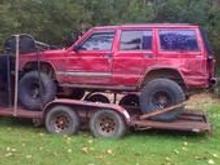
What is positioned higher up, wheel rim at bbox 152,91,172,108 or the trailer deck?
wheel rim at bbox 152,91,172,108

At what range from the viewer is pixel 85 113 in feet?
36.1

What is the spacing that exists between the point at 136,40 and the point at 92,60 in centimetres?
91

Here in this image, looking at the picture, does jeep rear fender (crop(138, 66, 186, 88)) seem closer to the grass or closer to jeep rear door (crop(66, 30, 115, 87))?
jeep rear door (crop(66, 30, 115, 87))

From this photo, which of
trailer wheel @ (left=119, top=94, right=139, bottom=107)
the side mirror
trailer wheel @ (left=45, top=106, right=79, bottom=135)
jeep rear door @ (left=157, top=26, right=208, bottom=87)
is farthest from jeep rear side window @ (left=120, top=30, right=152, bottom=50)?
trailer wheel @ (left=45, top=106, right=79, bottom=135)

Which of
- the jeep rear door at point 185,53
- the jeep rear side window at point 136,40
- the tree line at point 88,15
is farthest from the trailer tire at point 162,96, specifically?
the tree line at point 88,15

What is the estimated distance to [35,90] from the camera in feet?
37.9

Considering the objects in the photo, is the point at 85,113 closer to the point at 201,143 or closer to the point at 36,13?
the point at 201,143

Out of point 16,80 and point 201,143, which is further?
point 16,80

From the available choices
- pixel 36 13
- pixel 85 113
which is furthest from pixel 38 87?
pixel 36 13

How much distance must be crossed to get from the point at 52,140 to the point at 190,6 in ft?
32.1

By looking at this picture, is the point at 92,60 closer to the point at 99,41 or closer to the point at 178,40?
the point at 99,41

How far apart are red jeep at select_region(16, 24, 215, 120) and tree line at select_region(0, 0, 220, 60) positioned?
7.57 feet

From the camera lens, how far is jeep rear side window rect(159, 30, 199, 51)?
10820mm

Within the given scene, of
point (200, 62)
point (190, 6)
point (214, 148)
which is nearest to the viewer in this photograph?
point (214, 148)
